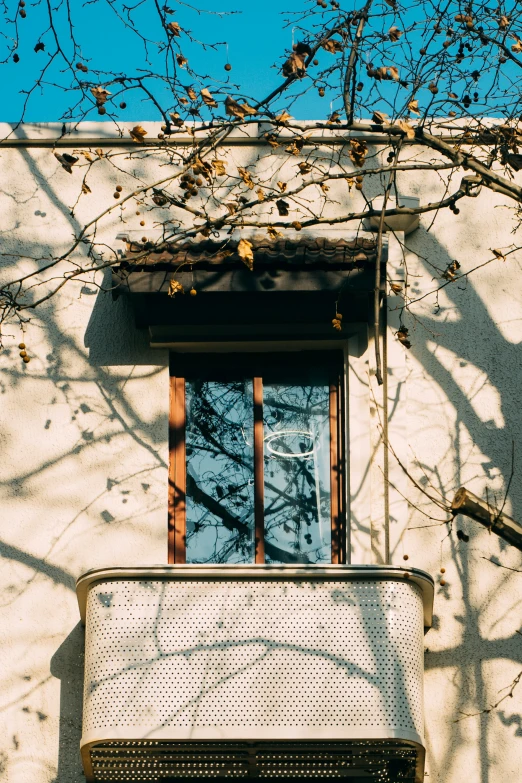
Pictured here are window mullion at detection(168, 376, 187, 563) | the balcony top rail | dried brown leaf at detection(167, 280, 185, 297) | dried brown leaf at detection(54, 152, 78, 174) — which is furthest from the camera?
window mullion at detection(168, 376, 187, 563)

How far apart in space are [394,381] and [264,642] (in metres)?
2.48

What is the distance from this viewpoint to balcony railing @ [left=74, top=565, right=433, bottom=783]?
888 centimetres

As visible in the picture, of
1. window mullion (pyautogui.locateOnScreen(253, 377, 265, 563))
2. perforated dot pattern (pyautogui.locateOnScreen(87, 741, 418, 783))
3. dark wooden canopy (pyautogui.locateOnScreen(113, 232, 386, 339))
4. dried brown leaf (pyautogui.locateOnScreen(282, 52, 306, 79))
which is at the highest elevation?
dried brown leaf (pyautogui.locateOnScreen(282, 52, 306, 79))

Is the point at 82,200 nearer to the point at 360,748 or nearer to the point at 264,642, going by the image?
the point at 264,642

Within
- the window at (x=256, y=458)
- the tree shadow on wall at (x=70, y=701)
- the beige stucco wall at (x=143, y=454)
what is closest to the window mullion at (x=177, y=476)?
the window at (x=256, y=458)

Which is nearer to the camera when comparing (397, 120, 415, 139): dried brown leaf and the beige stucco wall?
(397, 120, 415, 139): dried brown leaf

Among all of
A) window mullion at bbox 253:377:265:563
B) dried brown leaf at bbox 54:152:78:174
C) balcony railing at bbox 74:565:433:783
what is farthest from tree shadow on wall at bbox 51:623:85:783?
dried brown leaf at bbox 54:152:78:174

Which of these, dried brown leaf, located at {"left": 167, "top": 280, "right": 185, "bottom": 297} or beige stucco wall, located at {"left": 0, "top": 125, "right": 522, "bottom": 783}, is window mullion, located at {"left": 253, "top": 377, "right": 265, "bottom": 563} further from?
dried brown leaf, located at {"left": 167, "top": 280, "right": 185, "bottom": 297}

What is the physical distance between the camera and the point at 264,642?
9.09 meters

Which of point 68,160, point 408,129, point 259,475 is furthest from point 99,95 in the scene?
point 259,475

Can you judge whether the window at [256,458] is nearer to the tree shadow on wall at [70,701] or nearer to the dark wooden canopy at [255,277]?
the dark wooden canopy at [255,277]

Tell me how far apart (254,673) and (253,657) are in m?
0.10

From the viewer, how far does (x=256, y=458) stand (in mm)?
10625

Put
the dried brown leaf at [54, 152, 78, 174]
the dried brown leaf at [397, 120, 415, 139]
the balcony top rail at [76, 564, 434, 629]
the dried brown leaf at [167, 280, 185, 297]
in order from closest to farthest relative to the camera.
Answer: the dried brown leaf at [397, 120, 415, 139], the dried brown leaf at [54, 152, 78, 174], the balcony top rail at [76, 564, 434, 629], the dried brown leaf at [167, 280, 185, 297]
